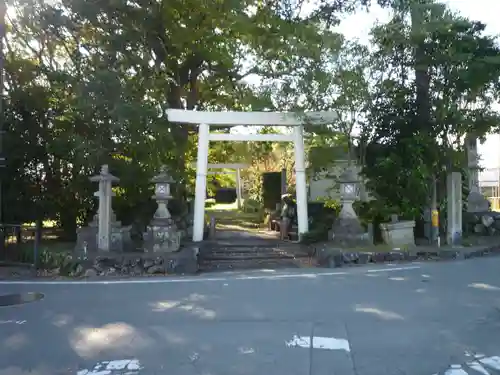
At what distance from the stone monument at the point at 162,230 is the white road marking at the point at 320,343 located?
22.1 ft

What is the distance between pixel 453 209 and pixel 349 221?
3.04 m

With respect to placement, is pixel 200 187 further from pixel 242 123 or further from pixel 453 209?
pixel 453 209

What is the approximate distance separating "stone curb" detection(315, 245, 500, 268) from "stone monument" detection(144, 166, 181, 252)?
3.53 metres

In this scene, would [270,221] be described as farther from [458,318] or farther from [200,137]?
[458,318]

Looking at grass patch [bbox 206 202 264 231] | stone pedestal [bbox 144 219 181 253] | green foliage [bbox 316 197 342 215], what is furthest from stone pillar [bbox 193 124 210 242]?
grass patch [bbox 206 202 264 231]

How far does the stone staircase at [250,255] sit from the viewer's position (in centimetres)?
1201

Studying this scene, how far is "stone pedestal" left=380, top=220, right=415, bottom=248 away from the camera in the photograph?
13102mm

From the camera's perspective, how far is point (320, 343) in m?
5.60

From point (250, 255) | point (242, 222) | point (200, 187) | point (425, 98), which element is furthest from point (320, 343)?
point (242, 222)

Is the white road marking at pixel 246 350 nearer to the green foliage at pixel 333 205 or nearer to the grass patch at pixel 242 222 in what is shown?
the green foliage at pixel 333 205

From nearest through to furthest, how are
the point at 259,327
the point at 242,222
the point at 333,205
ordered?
the point at 259,327
the point at 333,205
the point at 242,222

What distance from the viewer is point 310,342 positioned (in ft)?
18.5

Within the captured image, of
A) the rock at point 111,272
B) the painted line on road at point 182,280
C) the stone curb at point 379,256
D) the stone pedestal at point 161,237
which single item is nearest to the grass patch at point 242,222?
the stone pedestal at point 161,237

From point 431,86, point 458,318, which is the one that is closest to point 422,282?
point 458,318
